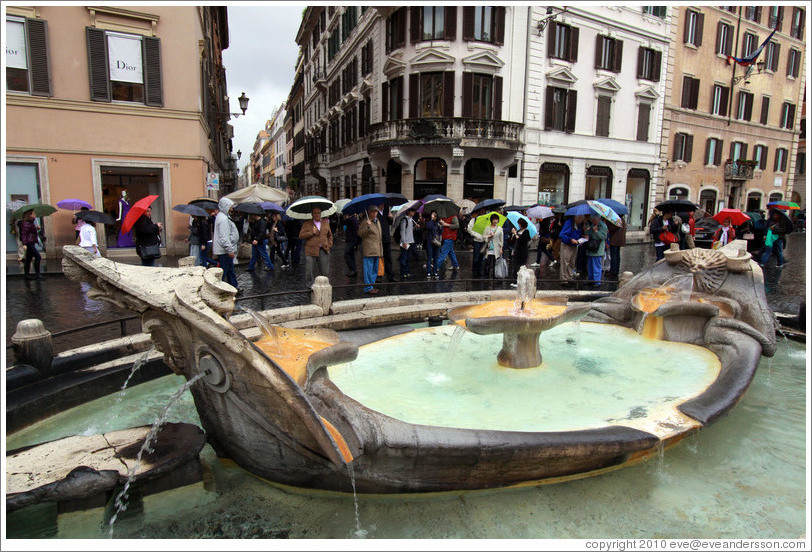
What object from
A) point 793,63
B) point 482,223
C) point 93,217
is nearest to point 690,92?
point 793,63

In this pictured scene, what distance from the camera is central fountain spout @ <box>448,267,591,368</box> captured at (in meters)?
5.01

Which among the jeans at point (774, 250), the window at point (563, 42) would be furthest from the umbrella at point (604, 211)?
the window at point (563, 42)

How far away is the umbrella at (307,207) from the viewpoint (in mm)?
10086

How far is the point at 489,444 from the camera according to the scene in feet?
11.1

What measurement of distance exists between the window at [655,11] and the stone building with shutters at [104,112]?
2271 cm

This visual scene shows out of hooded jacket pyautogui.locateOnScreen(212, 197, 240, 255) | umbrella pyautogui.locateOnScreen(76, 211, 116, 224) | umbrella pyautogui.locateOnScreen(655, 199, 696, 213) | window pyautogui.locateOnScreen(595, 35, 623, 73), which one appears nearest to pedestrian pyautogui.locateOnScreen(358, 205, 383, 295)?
hooded jacket pyautogui.locateOnScreen(212, 197, 240, 255)

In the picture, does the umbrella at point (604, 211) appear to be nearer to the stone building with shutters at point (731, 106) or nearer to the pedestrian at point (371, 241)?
the pedestrian at point (371, 241)

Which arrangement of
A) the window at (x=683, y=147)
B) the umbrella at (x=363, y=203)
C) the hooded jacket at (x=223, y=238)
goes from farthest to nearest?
the window at (x=683, y=147), the umbrella at (x=363, y=203), the hooded jacket at (x=223, y=238)

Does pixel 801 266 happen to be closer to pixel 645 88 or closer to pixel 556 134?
pixel 556 134

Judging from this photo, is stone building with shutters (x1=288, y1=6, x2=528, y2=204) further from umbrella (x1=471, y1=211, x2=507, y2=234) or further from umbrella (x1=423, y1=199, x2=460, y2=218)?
umbrella (x1=471, y1=211, x2=507, y2=234)

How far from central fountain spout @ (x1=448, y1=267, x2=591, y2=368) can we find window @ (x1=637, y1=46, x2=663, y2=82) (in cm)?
2531

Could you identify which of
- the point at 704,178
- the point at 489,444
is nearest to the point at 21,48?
the point at 489,444

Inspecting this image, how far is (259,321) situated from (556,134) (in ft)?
75.6

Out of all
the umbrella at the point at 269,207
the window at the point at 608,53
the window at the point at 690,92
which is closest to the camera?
the umbrella at the point at 269,207
